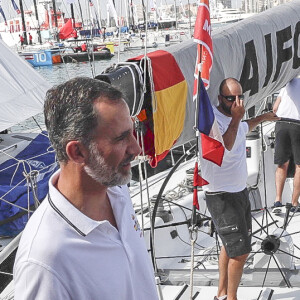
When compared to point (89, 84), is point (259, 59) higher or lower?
lower

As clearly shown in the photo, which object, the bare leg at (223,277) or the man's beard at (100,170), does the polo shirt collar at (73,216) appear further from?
the bare leg at (223,277)

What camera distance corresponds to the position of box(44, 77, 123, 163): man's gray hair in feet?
4.65

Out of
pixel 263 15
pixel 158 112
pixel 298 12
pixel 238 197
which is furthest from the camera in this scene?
pixel 298 12

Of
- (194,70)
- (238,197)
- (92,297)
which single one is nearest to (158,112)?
(194,70)

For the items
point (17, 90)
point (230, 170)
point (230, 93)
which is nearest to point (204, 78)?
point (230, 93)

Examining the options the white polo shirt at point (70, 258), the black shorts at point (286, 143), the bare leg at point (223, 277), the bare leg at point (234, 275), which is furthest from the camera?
the black shorts at point (286, 143)

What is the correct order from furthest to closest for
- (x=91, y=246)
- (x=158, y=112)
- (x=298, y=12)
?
1. (x=298, y=12)
2. (x=158, y=112)
3. (x=91, y=246)

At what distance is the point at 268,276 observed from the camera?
374 cm

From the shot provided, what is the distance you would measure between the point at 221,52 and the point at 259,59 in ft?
1.21

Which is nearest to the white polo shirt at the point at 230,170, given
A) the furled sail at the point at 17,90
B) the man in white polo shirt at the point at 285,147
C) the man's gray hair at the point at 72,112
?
the man in white polo shirt at the point at 285,147

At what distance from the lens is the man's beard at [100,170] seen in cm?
145

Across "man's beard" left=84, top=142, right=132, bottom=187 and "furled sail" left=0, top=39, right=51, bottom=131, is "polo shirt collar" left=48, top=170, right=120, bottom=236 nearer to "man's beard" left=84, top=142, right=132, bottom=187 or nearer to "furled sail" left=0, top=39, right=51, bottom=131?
"man's beard" left=84, top=142, right=132, bottom=187

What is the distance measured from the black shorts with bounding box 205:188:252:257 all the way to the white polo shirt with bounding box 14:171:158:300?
1.92 metres

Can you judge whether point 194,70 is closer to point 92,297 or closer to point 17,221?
point 92,297
